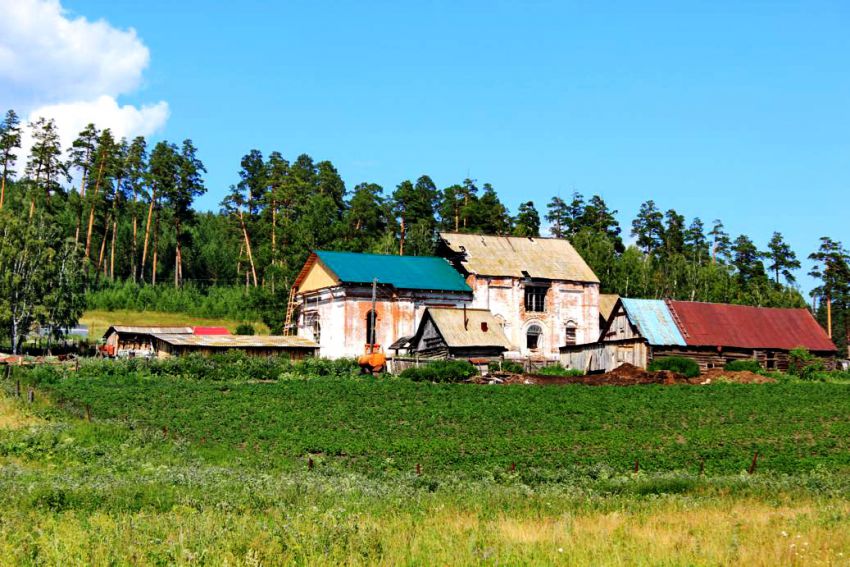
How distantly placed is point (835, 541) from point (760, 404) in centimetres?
2584

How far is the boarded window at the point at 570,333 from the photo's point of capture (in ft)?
203

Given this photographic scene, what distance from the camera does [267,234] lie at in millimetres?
87812

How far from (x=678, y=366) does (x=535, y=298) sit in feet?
45.8

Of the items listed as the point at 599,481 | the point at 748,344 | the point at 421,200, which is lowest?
the point at 599,481

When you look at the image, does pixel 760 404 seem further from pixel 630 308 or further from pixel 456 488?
pixel 456 488

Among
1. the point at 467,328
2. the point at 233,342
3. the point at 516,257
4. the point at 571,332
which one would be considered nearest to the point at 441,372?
the point at 467,328

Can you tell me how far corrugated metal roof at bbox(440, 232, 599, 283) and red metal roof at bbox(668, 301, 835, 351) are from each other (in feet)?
30.8

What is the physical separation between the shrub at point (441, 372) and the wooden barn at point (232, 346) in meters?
11.1

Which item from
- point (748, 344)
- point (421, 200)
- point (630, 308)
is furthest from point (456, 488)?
point (421, 200)

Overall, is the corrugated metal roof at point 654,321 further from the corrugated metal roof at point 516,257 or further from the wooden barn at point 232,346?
the wooden barn at point 232,346

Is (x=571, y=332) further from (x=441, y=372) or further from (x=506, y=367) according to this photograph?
(x=441, y=372)

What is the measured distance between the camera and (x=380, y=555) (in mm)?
11711

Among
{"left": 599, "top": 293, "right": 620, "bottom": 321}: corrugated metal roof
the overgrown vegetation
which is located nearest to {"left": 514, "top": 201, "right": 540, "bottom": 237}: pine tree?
{"left": 599, "top": 293, "right": 620, "bottom": 321}: corrugated metal roof

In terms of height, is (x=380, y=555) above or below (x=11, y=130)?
below
